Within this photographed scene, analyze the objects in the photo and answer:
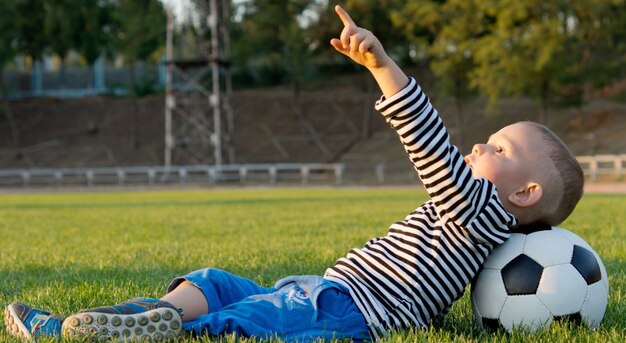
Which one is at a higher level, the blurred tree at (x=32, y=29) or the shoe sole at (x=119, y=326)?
the blurred tree at (x=32, y=29)

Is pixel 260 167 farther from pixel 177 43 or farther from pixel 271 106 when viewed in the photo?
pixel 177 43

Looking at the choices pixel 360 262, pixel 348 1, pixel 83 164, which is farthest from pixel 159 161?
pixel 360 262

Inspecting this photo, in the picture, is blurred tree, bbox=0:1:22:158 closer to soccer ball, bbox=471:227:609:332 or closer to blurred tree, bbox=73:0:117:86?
blurred tree, bbox=73:0:117:86

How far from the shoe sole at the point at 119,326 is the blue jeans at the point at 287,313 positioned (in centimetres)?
21

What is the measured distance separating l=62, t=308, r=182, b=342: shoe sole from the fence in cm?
Result: 3101

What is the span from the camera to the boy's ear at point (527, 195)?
11.9 ft

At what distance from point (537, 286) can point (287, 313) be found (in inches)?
48.3

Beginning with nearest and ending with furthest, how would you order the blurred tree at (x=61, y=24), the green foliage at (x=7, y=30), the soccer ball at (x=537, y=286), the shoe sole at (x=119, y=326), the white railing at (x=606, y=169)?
1. the shoe sole at (x=119, y=326)
2. the soccer ball at (x=537, y=286)
3. the white railing at (x=606, y=169)
4. the green foliage at (x=7, y=30)
5. the blurred tree at (x=61, y=24)

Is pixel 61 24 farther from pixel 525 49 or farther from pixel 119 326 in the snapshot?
pixel 119 326

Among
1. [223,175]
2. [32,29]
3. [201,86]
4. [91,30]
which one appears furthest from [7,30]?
[223,175]

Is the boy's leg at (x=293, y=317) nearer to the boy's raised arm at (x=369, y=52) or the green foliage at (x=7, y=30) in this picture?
the boy's raised arm at (x=369, y=52)

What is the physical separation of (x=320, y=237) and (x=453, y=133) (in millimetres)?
32335

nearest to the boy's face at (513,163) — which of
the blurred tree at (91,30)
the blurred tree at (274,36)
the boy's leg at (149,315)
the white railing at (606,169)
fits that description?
the boy's leg at (149,315)

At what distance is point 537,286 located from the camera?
3.85 meters
